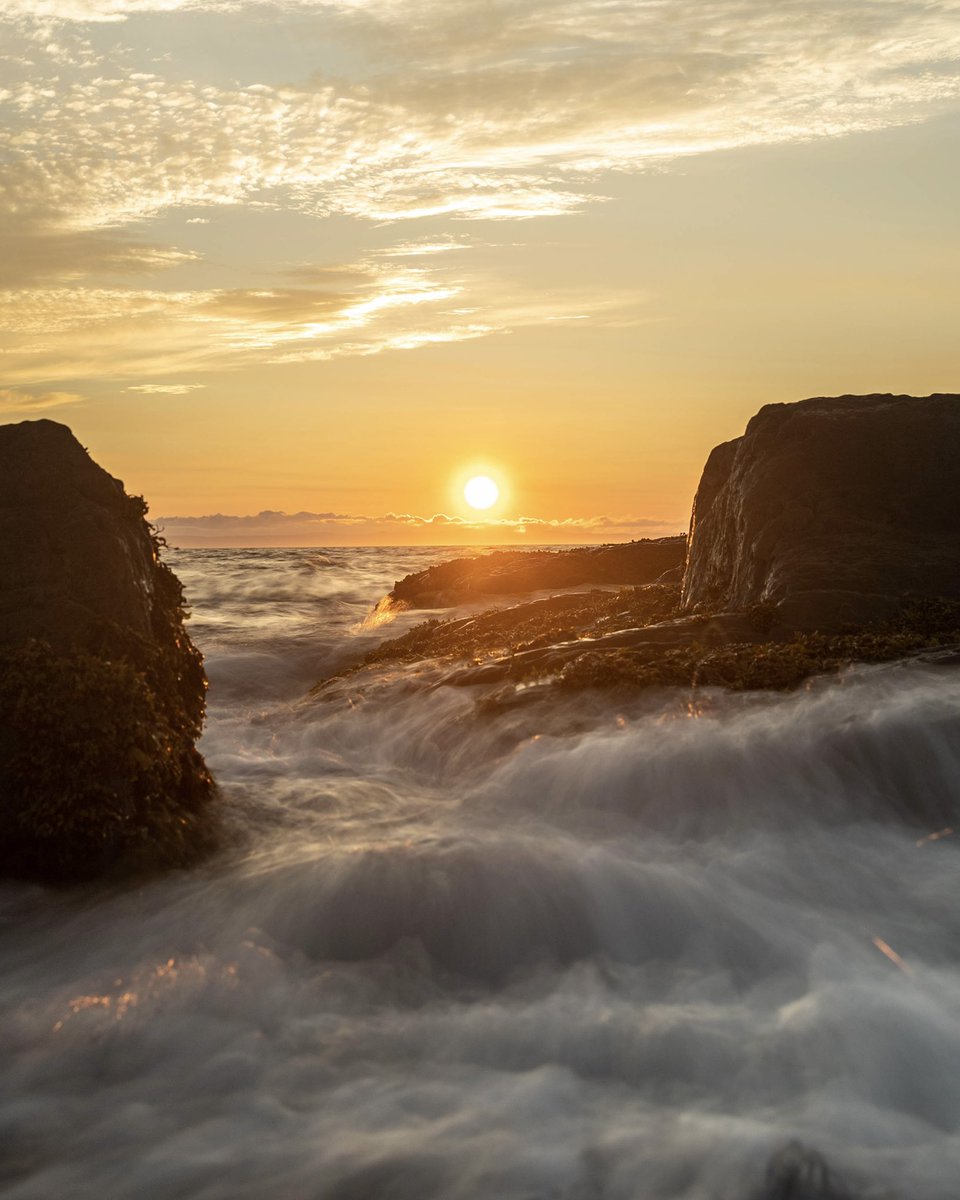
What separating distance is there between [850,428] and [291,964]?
1258cm

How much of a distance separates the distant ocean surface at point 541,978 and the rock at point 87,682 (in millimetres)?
498

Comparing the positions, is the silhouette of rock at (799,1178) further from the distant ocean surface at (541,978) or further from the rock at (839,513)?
the rock at (839,513)

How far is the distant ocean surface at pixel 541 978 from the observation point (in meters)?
5.50

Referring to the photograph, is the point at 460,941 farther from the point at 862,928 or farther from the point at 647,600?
the point at 647,600

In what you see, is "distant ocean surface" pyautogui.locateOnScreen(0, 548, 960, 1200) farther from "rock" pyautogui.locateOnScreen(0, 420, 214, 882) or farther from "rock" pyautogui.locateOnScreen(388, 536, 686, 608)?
"rock" pyautogui.locateOnScreen(388, 536, 686, 608)

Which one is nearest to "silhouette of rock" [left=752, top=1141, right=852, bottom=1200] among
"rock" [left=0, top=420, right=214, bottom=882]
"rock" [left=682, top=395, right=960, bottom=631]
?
"rock" [left=0, top=420, right=214, bottom=882]

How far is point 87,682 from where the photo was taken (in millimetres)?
9094

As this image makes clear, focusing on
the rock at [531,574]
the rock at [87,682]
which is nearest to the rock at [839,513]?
the rock at [87,682]

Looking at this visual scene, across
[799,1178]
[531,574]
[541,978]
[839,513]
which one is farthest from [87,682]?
[531,574]

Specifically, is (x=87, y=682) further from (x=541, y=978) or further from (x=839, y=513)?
(x=839, y=513)

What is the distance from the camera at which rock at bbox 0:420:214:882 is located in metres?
8.76

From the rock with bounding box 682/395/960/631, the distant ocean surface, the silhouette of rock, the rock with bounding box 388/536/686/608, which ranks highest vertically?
the rock with bounding box 682/395/960/631

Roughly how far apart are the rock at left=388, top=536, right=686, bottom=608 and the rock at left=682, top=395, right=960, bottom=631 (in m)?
12.6

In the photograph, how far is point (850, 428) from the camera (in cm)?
1656
